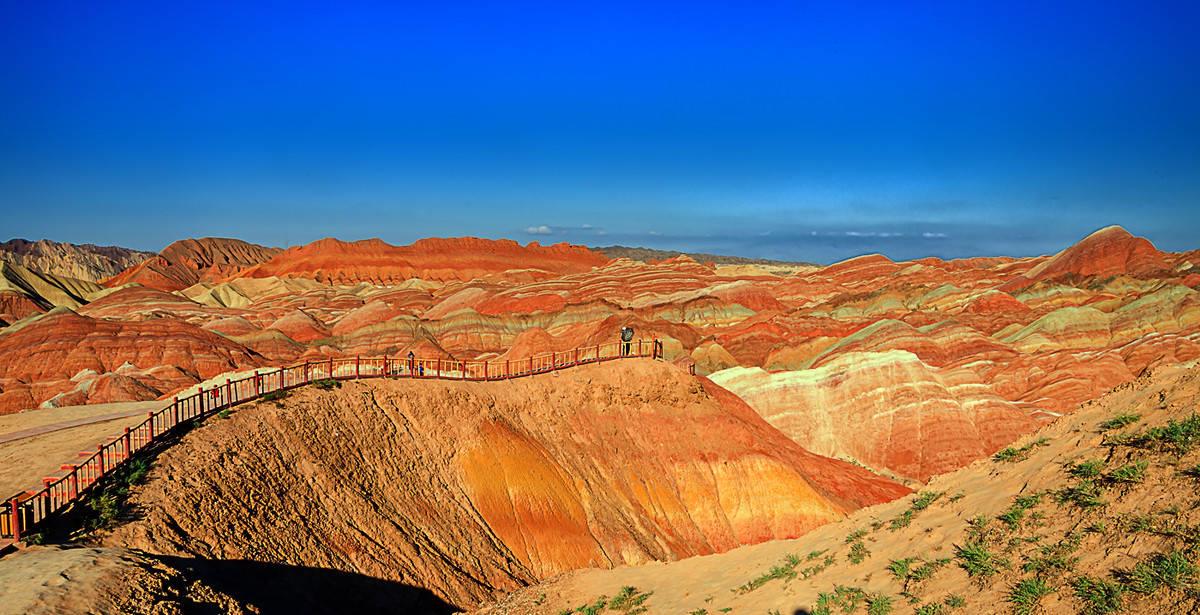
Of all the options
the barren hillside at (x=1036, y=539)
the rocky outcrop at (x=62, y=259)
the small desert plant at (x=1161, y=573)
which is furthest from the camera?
the rocky outcrop at (x=62, y=259)

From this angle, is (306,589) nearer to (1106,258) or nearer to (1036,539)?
(1036,539)

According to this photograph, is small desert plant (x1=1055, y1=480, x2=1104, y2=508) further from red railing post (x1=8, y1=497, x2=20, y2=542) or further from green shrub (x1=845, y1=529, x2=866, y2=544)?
red railing post (x1=8, y1=497, x2=20, y2=542)

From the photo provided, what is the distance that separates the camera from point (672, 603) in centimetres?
1352

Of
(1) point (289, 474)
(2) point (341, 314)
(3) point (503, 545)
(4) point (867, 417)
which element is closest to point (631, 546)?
(3) point (503, 545)

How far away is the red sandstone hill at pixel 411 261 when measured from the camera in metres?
148

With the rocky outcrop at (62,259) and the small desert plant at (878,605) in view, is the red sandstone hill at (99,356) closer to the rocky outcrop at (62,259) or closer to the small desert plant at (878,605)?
the small desert plant at (878,605)

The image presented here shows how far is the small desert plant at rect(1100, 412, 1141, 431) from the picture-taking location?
10469mm

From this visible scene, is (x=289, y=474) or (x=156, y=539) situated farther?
(x=289, y=474)

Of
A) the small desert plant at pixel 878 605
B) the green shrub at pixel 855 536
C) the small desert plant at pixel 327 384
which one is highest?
the small desert plant at pixel 327 384

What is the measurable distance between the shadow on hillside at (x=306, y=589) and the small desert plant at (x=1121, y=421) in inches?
501

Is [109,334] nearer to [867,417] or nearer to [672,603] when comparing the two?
[867,417]

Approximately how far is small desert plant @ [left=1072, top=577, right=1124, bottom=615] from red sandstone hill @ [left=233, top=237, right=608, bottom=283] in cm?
14445

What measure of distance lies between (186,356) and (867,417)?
49.3 metres

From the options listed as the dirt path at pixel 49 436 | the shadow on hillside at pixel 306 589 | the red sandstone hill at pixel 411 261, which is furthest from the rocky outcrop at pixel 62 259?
the shadow on hillside at pixel 306 589
